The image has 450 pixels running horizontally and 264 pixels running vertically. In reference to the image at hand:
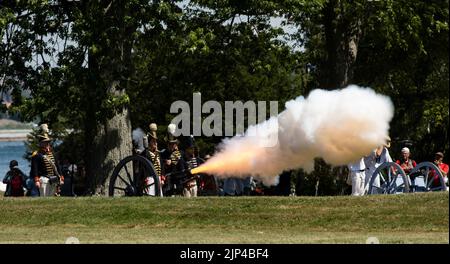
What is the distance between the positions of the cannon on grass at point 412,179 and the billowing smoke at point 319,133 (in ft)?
2.64

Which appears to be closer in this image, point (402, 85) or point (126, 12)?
point (126, 12)

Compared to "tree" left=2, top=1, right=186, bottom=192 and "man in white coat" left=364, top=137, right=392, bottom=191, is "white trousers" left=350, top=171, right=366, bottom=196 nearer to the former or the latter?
"man in white coat" left=364, top=137, right=392, bottom=191

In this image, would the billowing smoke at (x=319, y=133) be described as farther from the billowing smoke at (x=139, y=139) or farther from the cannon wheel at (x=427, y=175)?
the billowing smoke at (x=139, y=139)

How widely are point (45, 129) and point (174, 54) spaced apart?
525 cm

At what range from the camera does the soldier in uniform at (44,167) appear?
25.8 metres

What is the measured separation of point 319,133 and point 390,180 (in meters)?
2.20

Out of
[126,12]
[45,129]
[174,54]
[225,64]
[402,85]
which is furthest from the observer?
[402,85]

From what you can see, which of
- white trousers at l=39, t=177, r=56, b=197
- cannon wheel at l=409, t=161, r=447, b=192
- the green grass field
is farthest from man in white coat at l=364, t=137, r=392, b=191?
white trousers at l=39, t=177, r=56, b=197

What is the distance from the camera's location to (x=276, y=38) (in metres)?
32.0

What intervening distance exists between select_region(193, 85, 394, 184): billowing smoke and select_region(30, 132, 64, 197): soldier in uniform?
12.2ft

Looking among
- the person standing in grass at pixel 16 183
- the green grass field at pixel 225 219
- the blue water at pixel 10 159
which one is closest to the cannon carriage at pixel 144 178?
the green grass field at pixel 225 219

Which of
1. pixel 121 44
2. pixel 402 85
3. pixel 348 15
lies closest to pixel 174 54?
pixel 121 44

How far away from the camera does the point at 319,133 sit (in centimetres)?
2366

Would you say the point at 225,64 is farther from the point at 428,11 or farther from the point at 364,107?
the point at 364,107
